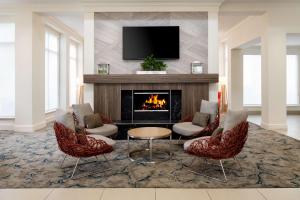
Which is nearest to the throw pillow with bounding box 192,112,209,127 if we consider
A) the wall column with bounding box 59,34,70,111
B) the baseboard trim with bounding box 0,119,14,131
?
the baseboard trim with bounding box 0,119,14,131

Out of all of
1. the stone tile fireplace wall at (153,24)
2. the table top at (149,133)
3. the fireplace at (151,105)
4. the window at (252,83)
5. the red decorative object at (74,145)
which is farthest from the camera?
the window at (252,83)

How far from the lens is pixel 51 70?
8.77 metres

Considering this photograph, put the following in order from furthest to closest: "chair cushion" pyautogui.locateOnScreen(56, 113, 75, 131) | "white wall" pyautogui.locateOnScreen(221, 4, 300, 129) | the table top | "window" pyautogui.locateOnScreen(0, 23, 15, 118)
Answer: "window" pyautogui.locateOnScreen(0, 23, 15, 118), "white wall" pyautogui.locateOnScreen(221, 4, 300, 129), the table top, "chair cushion" pyautogui.locateOnScreen(56, 113, 75, 131)

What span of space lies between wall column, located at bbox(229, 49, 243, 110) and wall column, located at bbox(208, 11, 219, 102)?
12.5ft

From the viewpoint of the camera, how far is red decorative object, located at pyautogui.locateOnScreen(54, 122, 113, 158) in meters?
3.29

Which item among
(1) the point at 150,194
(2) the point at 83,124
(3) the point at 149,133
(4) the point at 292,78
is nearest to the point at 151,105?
(2) the point at 83,124

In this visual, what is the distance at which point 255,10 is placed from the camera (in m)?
6.70

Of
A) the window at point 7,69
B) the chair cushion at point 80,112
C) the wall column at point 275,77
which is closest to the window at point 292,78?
the wall column at point 275,77

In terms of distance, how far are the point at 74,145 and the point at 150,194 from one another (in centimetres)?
124

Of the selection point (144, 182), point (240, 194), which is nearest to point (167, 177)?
point (144, 182)

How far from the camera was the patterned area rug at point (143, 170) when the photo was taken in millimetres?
3141

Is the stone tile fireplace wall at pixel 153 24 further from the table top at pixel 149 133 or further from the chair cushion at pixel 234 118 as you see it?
the chair cushion at pixel 234 118

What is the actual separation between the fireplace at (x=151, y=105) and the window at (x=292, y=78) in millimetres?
7644

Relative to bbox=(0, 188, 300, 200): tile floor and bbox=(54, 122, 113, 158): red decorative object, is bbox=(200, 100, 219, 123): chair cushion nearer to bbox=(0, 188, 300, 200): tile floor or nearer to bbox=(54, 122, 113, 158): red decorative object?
bbox=(0, 188, 300, 200): tile floor
